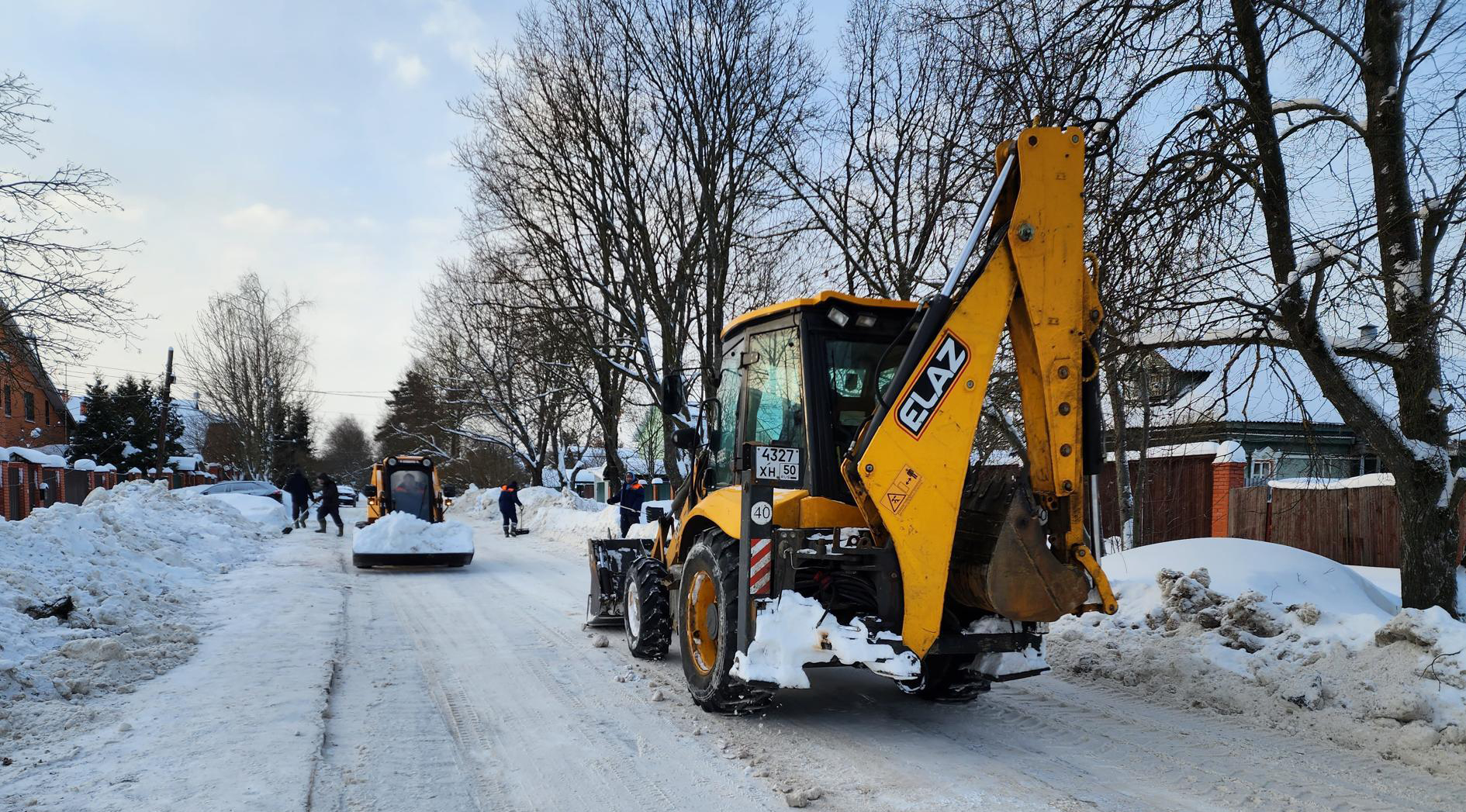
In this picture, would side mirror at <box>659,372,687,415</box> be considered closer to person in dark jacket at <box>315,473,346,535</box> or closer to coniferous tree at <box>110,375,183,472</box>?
person in dark jacket at <box>315,473,346,535</box>

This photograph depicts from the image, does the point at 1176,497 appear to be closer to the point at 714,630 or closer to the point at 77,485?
the point at 714,630

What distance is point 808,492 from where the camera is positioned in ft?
17.3

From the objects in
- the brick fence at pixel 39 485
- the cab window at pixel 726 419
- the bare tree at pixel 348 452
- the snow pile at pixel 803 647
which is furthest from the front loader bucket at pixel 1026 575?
the bare tree at pixel 348 452

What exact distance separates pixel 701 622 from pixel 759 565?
1154 millimetres

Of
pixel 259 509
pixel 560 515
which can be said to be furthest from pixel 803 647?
pixel 259 509

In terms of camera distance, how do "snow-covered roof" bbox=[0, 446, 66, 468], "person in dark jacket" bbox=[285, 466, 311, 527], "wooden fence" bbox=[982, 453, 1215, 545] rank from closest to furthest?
"wooden fence" bbox=[982, 453, 1215, 545] < "snow-covered roof" bbox=[0, 446, 66, 468] < "person in dark jacket" bbox=[285, 466, 311, 527]

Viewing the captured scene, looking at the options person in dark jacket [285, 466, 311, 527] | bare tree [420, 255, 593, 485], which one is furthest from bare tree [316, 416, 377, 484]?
person in dark jacket [285, 466, 311, 527]

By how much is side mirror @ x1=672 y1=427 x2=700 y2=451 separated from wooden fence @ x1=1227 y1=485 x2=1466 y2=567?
957 centimetres

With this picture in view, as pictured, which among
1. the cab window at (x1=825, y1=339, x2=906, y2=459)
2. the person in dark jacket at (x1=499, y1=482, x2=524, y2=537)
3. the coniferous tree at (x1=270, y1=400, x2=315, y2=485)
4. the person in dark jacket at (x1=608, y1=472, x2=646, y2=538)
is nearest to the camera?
the cab window at (x1=825, y1=339, x2=906, y2=459)

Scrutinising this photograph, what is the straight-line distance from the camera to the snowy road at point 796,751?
4.18 metres

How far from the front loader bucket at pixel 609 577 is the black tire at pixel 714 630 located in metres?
2.66

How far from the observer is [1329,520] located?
538 inches

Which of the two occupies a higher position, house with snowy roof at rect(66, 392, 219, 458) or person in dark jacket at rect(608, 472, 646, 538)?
house with snowy roof at rect(66, 392, 219, 458)

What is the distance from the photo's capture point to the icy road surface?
163 inches
